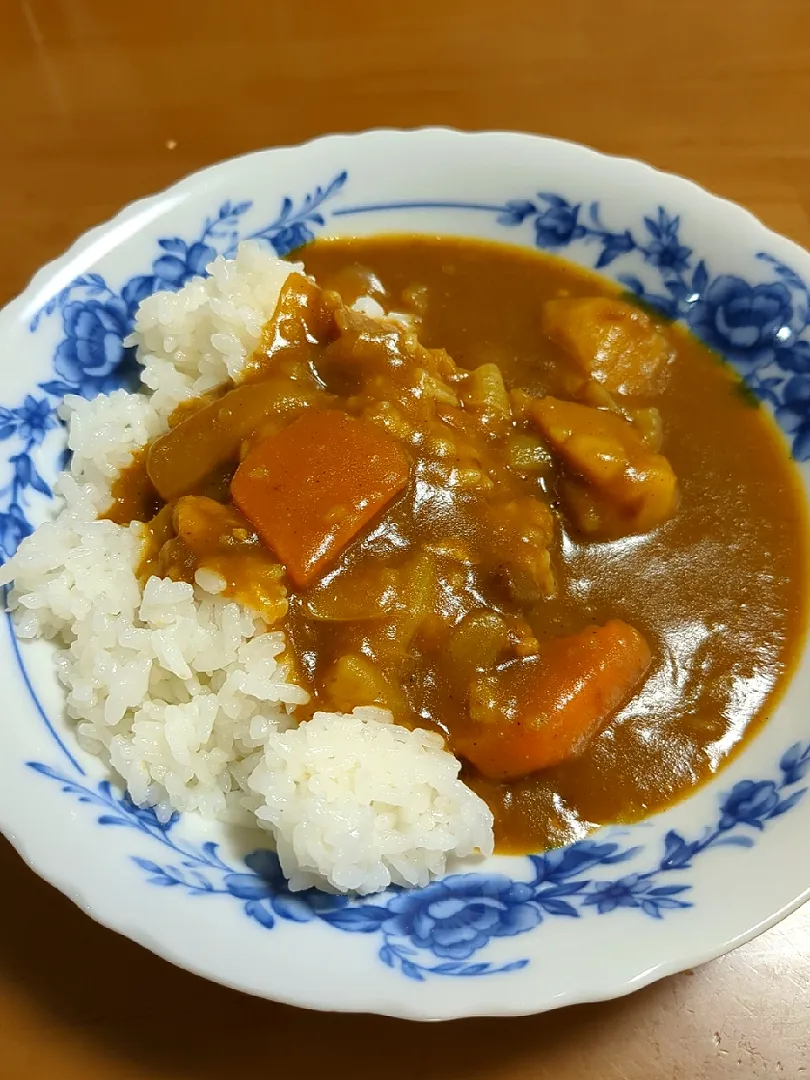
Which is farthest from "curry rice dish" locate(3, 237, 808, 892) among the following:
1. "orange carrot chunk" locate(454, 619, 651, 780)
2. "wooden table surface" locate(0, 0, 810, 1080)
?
"wooden table surface" locate(0, 0, 810, 1080)

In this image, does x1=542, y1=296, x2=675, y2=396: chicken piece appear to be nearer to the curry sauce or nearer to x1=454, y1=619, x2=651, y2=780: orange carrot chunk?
the curry sauce

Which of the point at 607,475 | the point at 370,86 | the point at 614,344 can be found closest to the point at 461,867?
the point at 607,475

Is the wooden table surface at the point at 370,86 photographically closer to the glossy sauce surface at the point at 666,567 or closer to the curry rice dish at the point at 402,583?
the glossy sauce surface at the point at 666,567

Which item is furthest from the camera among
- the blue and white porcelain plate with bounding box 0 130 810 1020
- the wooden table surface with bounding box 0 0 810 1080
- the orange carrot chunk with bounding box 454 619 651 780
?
the wooden table surface with bounding box 0 0 810 1080

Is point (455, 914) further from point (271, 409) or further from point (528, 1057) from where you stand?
point (271, 409)

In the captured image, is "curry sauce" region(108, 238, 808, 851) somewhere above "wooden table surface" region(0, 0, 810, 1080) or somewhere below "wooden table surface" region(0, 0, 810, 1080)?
below

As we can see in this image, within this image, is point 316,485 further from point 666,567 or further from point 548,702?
point 666,567
